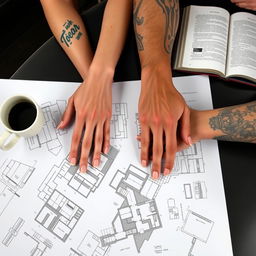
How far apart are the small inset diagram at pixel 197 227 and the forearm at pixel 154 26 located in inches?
14.2

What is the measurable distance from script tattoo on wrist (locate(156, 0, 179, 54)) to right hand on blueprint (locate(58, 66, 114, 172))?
0.17m

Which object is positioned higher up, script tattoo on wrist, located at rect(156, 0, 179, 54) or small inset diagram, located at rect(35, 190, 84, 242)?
script tattoo on wrist, located at rect(156, 0, 179, 54)

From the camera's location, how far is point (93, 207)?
2.23 ft

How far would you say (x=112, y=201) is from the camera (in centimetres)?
68

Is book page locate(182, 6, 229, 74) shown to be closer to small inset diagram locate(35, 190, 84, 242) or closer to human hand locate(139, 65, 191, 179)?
human hand locate(139, 65, 191, 179)

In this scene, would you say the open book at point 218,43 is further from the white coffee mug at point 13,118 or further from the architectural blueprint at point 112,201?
the white coffee mug at point 13,118

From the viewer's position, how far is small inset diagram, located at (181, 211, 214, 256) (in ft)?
2.14

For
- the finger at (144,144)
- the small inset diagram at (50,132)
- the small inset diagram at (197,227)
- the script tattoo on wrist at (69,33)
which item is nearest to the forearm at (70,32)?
the script tattoo on wrist at (69,33)

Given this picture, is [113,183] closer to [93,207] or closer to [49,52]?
[93,207]

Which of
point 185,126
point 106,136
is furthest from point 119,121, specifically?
point 185,126

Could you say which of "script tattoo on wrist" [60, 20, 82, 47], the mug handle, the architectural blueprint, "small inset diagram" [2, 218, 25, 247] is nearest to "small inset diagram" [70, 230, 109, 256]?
the architectural blueprint

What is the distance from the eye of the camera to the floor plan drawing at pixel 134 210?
665 millimetres

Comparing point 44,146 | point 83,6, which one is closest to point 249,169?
point 44,146

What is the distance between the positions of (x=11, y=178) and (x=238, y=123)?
518 millimetres
